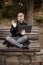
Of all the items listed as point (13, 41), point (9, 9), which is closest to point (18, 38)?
point (13, 41)

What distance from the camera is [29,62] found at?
7445 mm

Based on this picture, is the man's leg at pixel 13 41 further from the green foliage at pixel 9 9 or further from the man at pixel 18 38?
the green foliage at pixel 9 9

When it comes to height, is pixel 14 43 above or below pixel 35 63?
above

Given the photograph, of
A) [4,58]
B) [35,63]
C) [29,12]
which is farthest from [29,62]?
[29,12]

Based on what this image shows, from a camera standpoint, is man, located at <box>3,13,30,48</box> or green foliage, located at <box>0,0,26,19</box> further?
green foliage, located at <box>0,0,26,19</box>

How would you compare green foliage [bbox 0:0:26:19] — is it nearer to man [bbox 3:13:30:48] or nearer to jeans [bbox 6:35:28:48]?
man [bbox 3:13:30:48]

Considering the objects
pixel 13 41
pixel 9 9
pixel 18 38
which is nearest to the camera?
pixel 13 41

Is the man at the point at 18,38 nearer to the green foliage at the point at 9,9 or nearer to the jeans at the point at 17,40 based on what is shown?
the jeans at the point at 17,40

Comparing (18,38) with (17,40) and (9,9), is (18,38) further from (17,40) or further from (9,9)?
(9,9)

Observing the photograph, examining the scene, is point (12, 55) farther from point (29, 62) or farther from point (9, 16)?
point (9, 16)

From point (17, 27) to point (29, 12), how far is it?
15.0ft

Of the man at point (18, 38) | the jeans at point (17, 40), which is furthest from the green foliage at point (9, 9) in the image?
the jeans at point (17, 40)

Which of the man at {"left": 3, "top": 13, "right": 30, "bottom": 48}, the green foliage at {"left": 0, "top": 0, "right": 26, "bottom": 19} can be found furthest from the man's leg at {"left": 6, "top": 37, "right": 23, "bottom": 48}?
the green foliage at {"left": 0, "top": 0, "right": 26, "bottom": 19}

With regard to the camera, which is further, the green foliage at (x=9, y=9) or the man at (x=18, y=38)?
the green foliage at (x=9, y=9)
